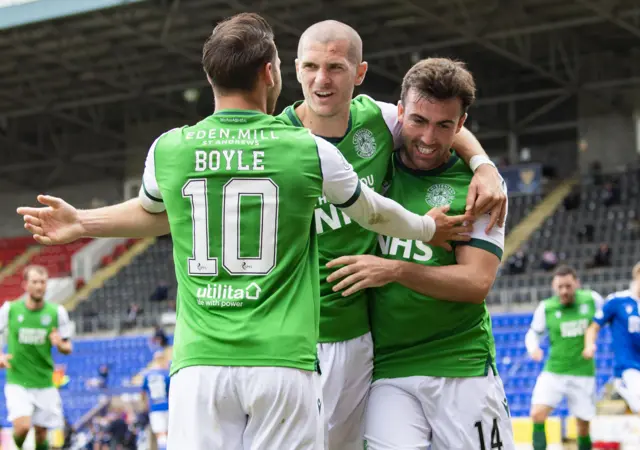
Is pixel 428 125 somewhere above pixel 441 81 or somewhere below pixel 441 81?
below

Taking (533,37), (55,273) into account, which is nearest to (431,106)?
(533,37)

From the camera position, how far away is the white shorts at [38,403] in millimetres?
12242

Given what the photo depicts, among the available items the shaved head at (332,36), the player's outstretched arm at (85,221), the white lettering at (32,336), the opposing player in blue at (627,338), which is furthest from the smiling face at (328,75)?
the white lettering at (32,336)

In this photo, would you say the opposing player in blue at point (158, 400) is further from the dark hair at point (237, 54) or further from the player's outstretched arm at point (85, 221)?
the dark hair at point (237, 54)

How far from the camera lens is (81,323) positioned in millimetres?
27922

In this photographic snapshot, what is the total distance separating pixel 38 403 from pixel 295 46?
1676 cm

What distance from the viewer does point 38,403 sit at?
12359 mm

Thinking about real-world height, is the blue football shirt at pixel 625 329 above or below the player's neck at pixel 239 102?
below

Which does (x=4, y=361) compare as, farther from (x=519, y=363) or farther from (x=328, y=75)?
(x=519, y=363)

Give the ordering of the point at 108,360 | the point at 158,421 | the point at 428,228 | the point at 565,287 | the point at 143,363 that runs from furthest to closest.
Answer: the point at 108,360 < the point at 143,363 < the point at 158,421 < the point at 565,287 < the point at 428,228

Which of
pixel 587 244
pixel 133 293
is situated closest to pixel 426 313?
pixel 587 244

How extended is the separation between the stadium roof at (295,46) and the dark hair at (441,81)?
19595 mm

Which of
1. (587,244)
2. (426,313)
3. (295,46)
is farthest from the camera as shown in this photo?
(295,46)

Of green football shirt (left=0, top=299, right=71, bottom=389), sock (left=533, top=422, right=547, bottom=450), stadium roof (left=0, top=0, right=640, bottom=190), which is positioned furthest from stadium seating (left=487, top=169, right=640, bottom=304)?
green football shirt (left=0, top=299, right=71, bottom=389)
